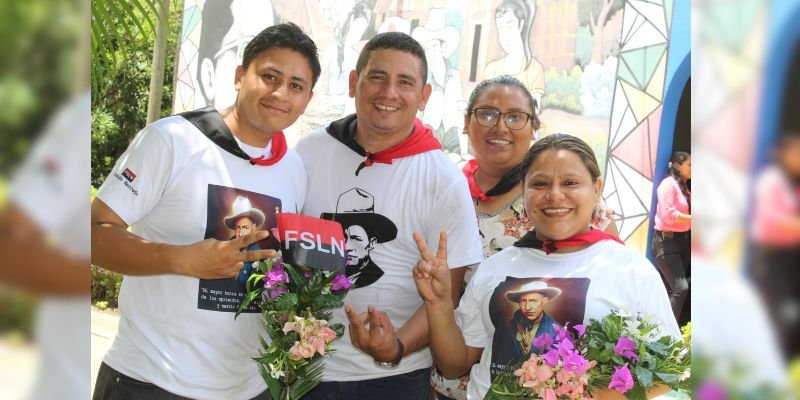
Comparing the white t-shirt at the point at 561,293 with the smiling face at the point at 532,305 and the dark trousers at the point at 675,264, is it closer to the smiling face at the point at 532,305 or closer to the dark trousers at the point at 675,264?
the smiling face at the point at 532,305

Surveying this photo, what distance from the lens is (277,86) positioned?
267 cm

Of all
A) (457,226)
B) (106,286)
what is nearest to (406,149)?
(457,226)

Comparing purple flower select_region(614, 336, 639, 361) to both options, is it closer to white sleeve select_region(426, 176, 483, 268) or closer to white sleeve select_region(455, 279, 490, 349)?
white sleeve select_region(455, 279, 490, 349)

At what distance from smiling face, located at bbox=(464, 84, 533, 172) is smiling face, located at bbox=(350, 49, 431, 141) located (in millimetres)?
Answer: 410

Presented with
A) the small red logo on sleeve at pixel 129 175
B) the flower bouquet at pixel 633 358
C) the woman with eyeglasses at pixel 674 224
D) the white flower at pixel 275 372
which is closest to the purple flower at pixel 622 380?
the flower bouquet at pixel 633 358

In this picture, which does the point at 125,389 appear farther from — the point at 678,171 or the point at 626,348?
the point at 678,171

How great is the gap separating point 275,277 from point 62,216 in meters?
2.02

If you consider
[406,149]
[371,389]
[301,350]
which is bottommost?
Answer: [371,389]

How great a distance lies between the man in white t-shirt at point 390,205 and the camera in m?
2.80

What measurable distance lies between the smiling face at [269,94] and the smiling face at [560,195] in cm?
89

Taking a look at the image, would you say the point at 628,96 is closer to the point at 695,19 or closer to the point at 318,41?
the point at 318,41

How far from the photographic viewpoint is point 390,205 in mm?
2844

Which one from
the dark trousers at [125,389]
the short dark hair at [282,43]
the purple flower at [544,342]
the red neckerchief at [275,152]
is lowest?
the dark trousers at [125,389]

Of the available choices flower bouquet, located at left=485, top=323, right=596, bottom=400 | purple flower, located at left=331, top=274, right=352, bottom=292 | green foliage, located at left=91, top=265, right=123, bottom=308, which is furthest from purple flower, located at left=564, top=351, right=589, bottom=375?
green foliage, located at left=91, top=265, right=123, bottom=308
